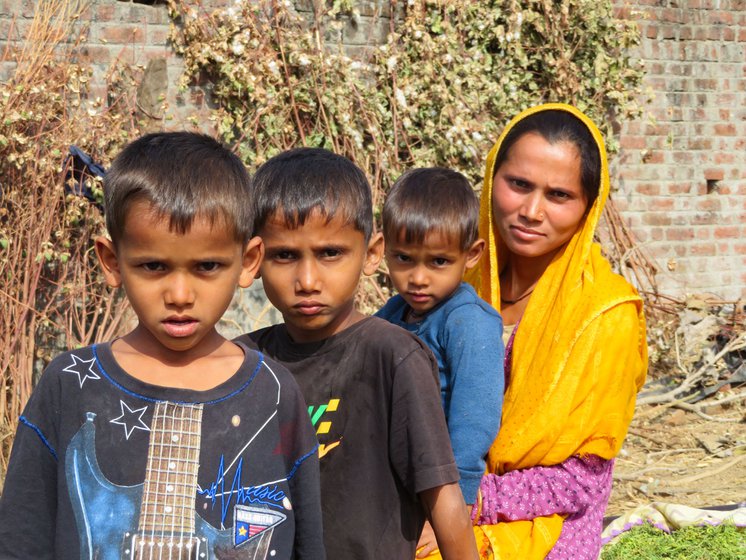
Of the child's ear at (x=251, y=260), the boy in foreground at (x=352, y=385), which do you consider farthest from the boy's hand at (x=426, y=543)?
the child's ear at (x=251, y=260)

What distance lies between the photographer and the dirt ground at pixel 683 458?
5121mm

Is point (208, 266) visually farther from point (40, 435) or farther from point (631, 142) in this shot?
point (631, 142)

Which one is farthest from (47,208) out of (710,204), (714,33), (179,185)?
(714,33)

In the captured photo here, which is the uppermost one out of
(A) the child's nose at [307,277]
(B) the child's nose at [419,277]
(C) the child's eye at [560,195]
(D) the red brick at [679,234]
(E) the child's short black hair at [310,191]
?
(E) the child's short black hair at [310,191]

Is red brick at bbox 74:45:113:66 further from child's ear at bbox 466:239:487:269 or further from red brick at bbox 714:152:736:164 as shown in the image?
red brick at bbox 714:152:736:164

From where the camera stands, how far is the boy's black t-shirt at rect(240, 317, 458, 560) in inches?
80.9

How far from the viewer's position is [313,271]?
6.92 feet

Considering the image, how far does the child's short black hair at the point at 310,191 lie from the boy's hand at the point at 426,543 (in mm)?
815

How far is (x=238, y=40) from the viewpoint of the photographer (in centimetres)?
575

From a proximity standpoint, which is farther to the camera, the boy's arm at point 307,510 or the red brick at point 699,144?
the red brick at point 699,144

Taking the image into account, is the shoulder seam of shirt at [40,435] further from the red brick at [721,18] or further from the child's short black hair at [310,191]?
the red brick at [721,18]

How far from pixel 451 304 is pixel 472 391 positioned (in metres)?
0.32

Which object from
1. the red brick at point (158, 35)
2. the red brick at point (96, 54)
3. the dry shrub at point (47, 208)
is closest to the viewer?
the dry shrub at point (47, 208)

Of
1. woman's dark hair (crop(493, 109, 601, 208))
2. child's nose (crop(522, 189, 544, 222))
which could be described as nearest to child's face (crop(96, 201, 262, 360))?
child's nose (crop(522, 189, 544, 222))
